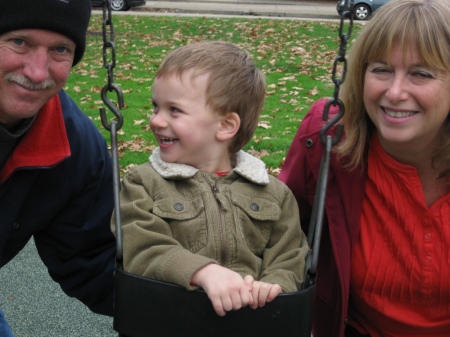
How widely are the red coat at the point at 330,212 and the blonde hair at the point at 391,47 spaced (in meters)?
0.08

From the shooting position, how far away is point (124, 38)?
518 inches

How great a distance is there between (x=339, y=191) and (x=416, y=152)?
0.95 feet

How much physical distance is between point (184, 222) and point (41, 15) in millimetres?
880

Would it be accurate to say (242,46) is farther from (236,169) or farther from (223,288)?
(223,288)

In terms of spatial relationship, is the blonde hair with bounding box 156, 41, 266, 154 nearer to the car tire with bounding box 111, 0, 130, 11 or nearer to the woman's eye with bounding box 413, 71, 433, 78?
the woman's eye with bounding box 413, 71, 433, 78

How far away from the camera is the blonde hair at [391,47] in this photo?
2.12m

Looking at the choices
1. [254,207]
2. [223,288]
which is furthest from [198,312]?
[254,207]

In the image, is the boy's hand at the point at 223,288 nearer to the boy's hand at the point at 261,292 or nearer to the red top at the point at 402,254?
the boy's hand at the point at 261,292

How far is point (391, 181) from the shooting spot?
7.79 feet

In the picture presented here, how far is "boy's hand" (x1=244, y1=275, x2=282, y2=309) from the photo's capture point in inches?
74.7

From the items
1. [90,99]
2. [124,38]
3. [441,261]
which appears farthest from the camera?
[124,38]

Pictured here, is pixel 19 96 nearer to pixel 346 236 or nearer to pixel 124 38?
pixel 346 236

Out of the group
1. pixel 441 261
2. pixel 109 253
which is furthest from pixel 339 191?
pixel 109 253

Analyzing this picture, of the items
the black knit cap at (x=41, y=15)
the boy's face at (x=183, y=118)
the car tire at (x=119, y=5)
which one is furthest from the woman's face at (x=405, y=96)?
the car tire at (x=119, y=5)
